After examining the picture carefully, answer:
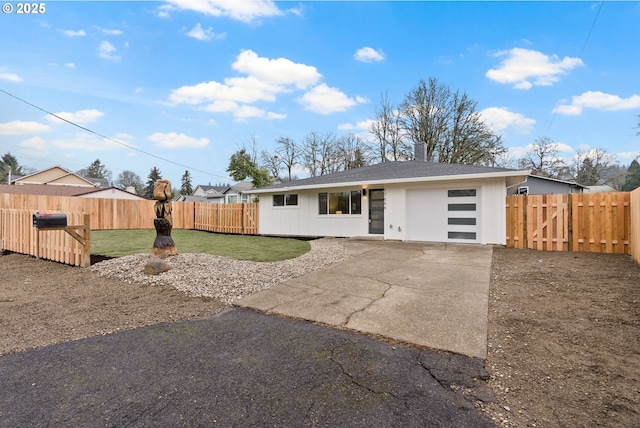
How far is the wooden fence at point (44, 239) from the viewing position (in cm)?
655

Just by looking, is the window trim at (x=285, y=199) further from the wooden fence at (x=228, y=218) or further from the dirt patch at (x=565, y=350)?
the dirt patch at (x=565, y=350)

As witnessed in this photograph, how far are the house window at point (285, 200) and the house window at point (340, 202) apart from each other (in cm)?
137

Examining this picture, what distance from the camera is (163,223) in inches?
254

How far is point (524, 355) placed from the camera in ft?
8.89

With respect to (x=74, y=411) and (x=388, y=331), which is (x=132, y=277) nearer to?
(x=74, y=411)

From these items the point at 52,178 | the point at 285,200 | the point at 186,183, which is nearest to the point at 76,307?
the point at 285,200

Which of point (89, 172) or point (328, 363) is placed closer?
point (328, 363)

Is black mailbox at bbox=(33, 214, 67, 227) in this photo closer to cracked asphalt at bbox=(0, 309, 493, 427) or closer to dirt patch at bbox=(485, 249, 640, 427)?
cracked asphalt at bbox=(0, 309, 493, 427)

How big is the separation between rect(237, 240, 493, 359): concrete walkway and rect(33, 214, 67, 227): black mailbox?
473cm

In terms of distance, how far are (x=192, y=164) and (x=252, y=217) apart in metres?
21.8

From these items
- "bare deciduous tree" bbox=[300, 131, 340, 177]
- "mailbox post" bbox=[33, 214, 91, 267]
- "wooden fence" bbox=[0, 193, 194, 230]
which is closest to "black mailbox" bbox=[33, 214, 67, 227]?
"mailbox post" bbox=[33, 214, 91, 267]

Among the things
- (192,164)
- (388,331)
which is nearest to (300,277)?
(388,331)

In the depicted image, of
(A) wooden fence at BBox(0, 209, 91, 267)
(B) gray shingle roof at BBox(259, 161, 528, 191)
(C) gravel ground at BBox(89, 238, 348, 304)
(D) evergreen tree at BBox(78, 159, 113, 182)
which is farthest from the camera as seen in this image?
(D) evergreen tree at BBox(78, 159, 113, 182)

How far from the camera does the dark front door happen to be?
37.0 ft
